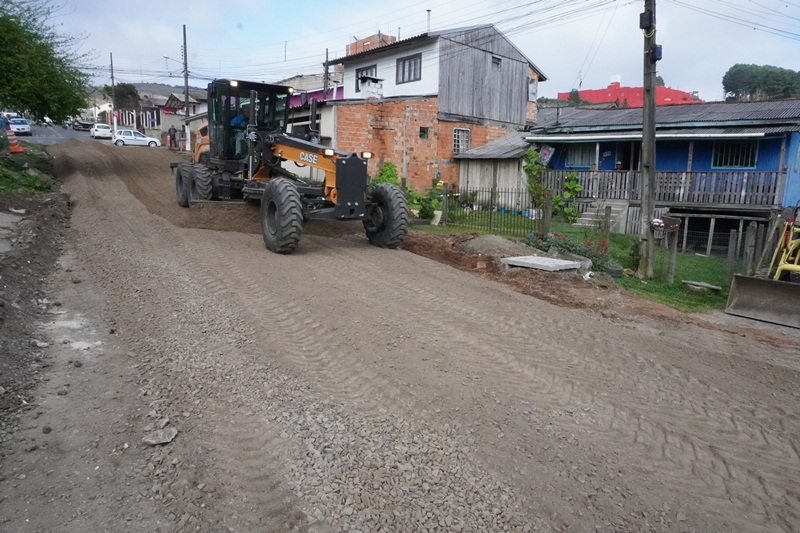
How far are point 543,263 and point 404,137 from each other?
50.0 feet

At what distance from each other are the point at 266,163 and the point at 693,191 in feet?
46.9

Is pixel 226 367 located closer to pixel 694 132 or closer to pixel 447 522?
pixel 447 522

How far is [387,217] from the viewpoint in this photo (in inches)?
450

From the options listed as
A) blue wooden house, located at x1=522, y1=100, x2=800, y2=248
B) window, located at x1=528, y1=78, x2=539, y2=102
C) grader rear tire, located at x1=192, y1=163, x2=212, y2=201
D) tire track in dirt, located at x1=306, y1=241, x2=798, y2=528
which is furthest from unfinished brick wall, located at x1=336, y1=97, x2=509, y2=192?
tire track in dirt, located at x1=306, y1=241, x2=798, y2=528

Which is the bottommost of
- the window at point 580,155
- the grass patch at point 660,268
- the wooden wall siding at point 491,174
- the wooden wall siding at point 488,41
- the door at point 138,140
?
the grass patch at point 660,268

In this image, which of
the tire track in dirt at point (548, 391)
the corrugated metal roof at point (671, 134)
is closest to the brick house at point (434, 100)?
the corrugated metal roof at point (671, 134)

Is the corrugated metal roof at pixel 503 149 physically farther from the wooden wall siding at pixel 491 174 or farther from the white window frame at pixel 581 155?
the white window frame at pixel 581 155

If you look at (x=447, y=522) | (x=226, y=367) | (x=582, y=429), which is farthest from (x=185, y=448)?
(x=582, y=429)

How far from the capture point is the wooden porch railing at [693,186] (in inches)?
712

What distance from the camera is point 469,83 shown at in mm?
27344

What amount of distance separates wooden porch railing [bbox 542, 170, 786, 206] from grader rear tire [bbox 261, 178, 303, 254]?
42.0 ft

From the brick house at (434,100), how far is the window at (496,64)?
5cm

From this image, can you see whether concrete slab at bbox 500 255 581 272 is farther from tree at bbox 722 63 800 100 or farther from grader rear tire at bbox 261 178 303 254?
tree at bbox 722 63 800 100

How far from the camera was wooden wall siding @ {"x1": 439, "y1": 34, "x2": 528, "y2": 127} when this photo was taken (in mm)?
26516
